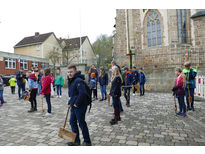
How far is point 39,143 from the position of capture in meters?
3.65

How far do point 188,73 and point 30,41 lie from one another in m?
42.2

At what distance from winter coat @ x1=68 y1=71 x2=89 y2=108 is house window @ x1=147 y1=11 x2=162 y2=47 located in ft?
56.5

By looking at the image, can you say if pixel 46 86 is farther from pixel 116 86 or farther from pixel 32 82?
pixel 116 86

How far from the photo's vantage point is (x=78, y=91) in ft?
11.1

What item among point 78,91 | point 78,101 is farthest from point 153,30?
point 78,101

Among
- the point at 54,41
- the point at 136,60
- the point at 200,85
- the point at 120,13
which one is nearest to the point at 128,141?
the point at 200,85

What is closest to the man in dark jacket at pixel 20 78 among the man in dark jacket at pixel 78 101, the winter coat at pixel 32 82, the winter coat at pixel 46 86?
the winter coat at pixel 32 82

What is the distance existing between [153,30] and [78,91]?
1791cm

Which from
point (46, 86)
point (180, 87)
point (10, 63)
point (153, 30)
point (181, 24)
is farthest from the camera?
point (10, 63)

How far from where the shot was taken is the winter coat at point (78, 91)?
3.26m

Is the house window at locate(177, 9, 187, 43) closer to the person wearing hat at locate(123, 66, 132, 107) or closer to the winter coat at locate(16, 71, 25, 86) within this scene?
the person wearing hat at locate(123, 66, 132, 107)

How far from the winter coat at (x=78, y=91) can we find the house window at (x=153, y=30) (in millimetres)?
17212

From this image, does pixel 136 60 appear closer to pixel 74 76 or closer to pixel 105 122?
pixel 105 122

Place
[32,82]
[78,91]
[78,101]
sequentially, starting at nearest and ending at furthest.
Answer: [78,101]
[78,91]
[32,82]
